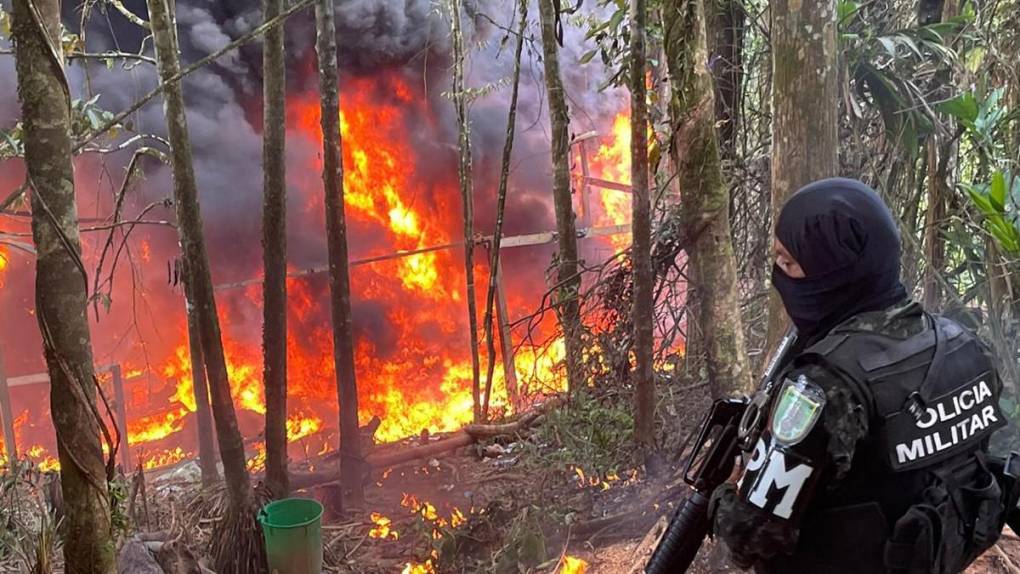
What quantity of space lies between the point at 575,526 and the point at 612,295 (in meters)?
1.74

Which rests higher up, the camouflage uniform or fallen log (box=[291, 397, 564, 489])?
the camouflage uniform

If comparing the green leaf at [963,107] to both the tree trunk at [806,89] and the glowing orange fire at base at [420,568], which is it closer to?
the tree trunk at [806,89]

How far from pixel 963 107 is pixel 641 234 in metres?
1.95

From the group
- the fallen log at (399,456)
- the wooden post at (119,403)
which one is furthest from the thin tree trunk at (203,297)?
the wooden post at (119,403)

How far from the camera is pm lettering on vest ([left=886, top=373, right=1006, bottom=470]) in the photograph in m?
1.64

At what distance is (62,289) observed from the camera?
2172 mm

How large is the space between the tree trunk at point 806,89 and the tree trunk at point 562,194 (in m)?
2.66

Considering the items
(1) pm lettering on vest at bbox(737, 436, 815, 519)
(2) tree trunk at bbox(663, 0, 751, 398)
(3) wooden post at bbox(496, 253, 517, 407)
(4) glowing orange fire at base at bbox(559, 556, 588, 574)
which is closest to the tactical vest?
(1) pm lettering on vest at bbox(737, 436, 815, 519)

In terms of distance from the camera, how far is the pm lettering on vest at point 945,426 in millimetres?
1640

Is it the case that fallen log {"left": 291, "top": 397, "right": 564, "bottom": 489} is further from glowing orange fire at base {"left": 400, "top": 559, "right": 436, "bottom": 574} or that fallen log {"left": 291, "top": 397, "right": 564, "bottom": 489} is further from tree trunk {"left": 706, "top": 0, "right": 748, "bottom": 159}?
tree trunk {"left": 706, "top": 0, "right": 748, "bottom": 159}

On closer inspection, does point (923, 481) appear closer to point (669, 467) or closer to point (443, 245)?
point (669, 467)

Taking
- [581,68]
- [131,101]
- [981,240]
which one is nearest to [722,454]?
[981,240]

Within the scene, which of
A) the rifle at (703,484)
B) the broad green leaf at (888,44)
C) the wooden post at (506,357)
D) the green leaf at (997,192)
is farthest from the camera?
the wooden post at (506,357)

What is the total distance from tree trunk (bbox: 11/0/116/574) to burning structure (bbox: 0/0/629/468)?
5868mm
